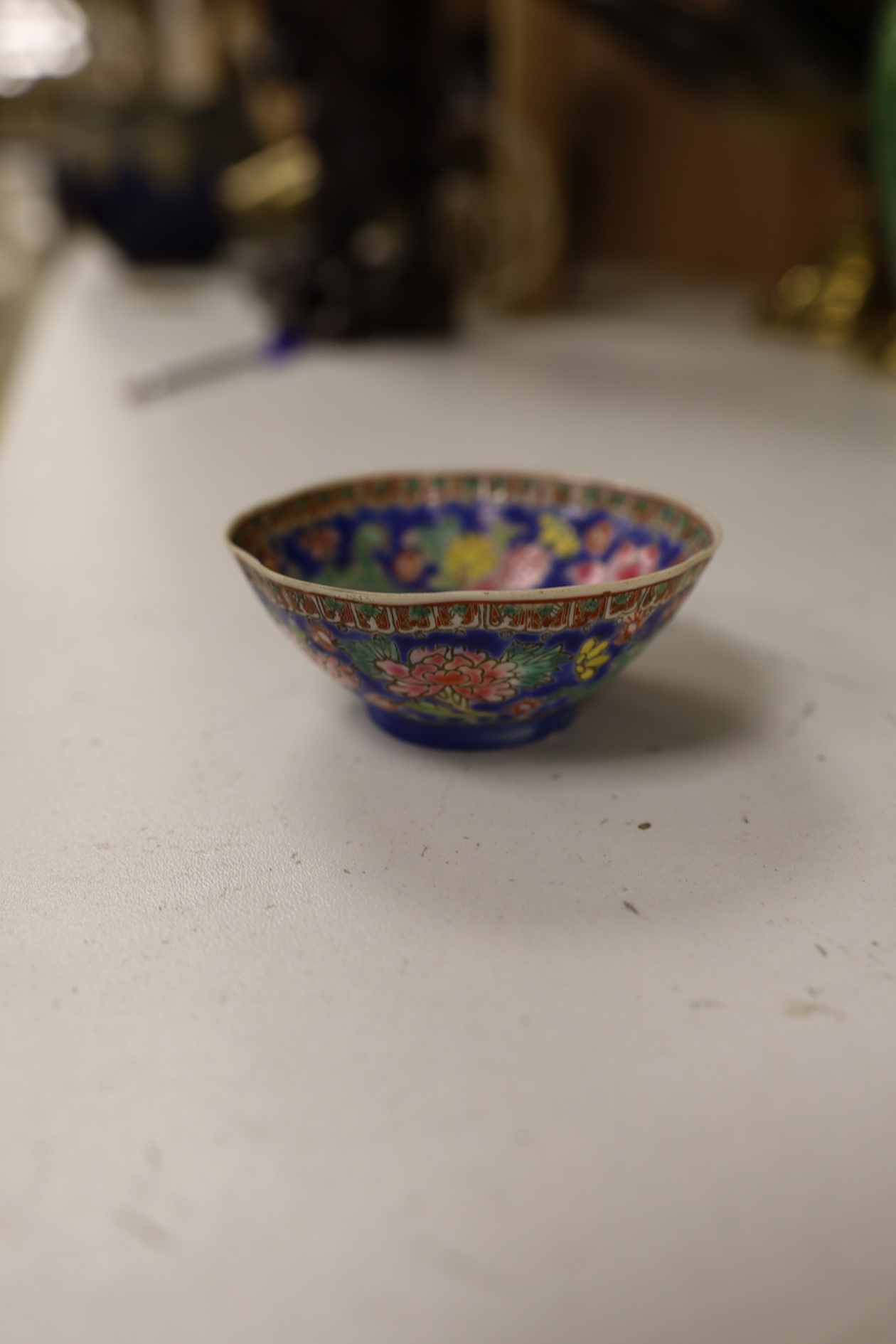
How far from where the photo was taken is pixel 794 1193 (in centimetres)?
21

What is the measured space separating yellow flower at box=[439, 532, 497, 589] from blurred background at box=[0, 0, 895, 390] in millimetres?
528

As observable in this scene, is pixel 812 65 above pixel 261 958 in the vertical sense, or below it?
above

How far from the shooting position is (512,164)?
1199mm

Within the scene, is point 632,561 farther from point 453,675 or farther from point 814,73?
point 814,73

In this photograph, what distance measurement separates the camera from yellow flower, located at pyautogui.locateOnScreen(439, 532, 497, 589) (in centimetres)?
45

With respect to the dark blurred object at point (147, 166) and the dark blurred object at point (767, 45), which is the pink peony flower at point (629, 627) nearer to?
the dark blurred object at point (767, 45)

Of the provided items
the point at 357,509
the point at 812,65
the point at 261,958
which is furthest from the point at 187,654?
the point at 812,65

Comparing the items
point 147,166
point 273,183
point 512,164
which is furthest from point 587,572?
point 147,166

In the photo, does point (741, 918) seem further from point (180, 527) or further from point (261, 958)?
point (180, 527)

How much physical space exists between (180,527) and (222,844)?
336 millimetres

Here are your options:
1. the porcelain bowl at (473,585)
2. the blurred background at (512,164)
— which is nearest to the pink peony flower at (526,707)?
the porcelain bowl at (473,585)

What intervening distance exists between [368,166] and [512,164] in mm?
217

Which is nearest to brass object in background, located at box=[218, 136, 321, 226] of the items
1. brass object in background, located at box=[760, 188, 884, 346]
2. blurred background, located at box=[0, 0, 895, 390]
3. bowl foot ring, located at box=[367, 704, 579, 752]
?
blurred background, located at box=[0, 0, 895, 390]

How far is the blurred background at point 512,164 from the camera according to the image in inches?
39.9
